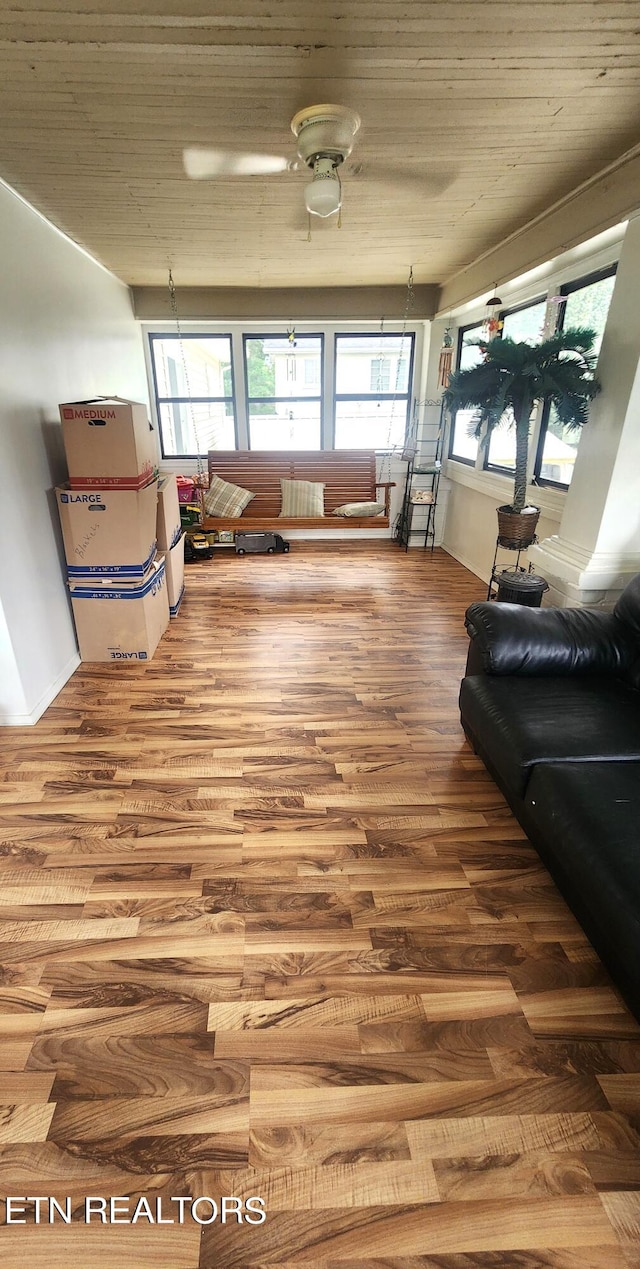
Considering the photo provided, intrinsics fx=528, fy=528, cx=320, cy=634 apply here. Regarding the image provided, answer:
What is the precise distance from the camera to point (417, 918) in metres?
1.50

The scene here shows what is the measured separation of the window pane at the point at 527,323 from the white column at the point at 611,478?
Answer: 1.19 meters

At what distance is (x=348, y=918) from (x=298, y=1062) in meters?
0.38

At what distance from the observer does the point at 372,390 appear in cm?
542

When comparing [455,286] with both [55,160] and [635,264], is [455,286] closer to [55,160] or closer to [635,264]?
[635,264]

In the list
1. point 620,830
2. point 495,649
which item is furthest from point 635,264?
point 620,830

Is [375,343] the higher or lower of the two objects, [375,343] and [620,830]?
the higher

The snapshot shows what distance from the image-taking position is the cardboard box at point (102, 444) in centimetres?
264

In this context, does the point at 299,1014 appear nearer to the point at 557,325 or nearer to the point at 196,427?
the point at 557,325

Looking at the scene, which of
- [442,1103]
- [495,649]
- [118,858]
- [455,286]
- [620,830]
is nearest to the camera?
[442,1103]

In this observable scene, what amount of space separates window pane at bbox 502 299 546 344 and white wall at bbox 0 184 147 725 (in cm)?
280

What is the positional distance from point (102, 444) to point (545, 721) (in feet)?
7.95

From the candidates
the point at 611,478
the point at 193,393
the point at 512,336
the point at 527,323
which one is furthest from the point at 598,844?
the point at 193,393

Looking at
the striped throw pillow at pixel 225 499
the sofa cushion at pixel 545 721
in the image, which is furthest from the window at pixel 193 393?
the sofa cushion at pixel 545 721

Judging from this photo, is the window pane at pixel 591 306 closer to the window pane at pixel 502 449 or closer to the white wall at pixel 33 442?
the window pane at pixel 502 449
